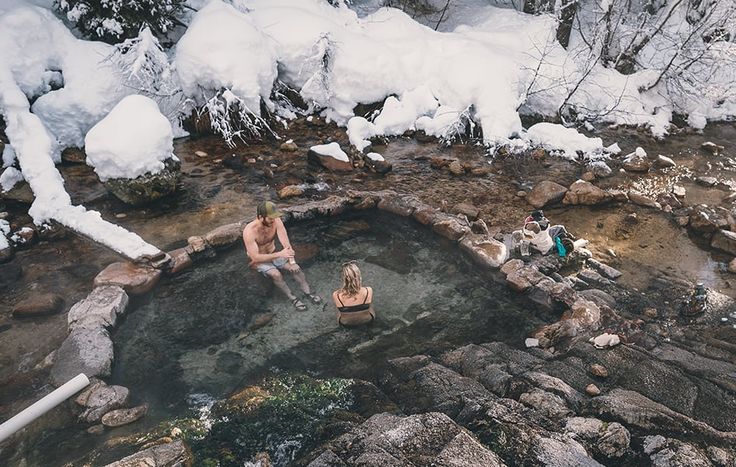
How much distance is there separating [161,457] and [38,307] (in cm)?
323

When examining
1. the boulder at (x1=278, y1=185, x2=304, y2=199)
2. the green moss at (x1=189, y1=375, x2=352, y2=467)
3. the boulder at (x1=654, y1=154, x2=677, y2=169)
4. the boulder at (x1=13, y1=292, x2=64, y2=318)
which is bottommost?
the boulder at (x1=13, y1=292, x2=64, y2=318)

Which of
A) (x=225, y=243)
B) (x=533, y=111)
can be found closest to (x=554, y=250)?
(x=225, y=243)

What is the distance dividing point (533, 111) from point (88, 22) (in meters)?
10.3

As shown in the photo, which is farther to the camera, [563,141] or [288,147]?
[563,141]

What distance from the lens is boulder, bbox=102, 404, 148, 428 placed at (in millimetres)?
4055

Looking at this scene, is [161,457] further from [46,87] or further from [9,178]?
[46,87]

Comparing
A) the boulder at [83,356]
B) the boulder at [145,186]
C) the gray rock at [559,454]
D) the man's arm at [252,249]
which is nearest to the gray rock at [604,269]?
the gray rock at [559,454]

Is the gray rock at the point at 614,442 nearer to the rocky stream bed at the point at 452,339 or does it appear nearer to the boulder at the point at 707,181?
the rocky stream bed at the point at 452,339

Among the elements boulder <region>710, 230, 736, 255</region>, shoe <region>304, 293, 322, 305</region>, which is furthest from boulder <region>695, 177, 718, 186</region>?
shoe <region>304, 293, 322, 305</region>

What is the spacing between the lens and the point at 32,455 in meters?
3.84

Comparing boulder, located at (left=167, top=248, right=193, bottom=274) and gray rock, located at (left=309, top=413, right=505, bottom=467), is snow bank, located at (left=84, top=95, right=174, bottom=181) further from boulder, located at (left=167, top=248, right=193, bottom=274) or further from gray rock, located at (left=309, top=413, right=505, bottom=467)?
gray rock, located at (left=309, top=413, right=505, bottom=467)

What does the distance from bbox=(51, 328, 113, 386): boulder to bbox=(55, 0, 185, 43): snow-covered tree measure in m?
7.67

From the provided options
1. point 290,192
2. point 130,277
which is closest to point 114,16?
point 290,192

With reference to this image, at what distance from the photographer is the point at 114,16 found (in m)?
9.86
